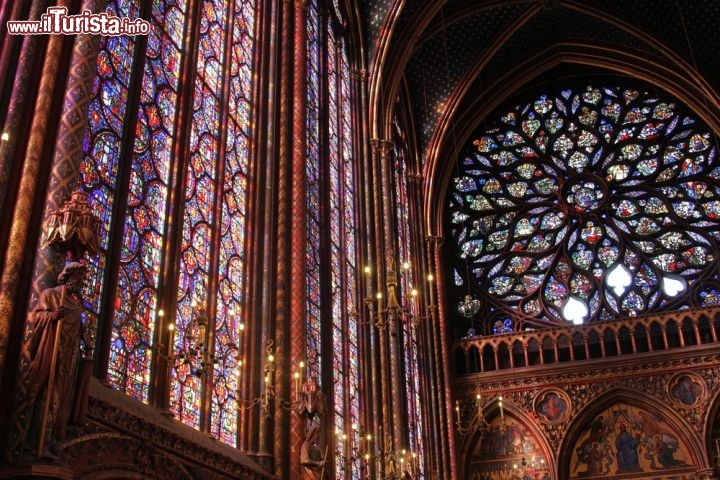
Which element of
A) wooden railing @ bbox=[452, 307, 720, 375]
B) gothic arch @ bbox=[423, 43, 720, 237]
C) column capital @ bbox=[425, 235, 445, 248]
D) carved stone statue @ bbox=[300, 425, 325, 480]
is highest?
gothic arch @ bbox=[423, 43, 720, 237]

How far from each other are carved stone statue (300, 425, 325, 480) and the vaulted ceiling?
1158cm

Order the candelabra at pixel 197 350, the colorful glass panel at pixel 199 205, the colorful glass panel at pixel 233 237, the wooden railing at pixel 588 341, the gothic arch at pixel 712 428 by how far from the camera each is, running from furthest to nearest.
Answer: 1. the wooden railing at pixel 588 341
2. the gothic arch at pixel 712 428
3. the colorful glass panel at pixel 233 237
4. the colorful glass panel at pixel 199 205
5. the candelabra at pixel 197 350

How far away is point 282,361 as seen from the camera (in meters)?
11.3

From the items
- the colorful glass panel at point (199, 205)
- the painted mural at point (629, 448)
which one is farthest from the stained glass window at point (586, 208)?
the colorful glass panel at point (199, 205)

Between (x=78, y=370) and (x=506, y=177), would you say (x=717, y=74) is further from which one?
(x=78, y=370)

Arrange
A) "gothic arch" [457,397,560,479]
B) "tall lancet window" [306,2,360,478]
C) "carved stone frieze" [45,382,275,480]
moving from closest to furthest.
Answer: "carved stone frieze" [45,382,275,480], "tall lancet window" [306,2,360,478], "gothic arch" [457,397,560,479]

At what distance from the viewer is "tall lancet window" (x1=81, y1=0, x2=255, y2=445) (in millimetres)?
8820

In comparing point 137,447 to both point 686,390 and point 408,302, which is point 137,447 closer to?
point 408,302

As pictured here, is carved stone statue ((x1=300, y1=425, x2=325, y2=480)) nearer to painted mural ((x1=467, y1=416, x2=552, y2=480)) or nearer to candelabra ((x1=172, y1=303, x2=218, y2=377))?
candelabra ((x1=172, y1=303, x2=218, y2=377))

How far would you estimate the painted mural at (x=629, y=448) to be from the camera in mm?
18969

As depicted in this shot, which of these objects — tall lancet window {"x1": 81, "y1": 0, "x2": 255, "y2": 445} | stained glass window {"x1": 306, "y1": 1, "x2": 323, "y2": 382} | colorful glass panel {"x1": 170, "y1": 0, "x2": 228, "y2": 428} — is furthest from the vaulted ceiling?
tall lancet window {"x1": 81, "y1": 0, "x2": 255, "y2": 445}

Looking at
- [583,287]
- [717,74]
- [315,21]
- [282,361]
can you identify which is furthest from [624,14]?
[282,361]

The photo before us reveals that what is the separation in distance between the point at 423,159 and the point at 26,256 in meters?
17.1

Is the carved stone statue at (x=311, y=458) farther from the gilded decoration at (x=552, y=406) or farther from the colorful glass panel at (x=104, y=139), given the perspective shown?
the gilded decoration at (x=552, y=406)
